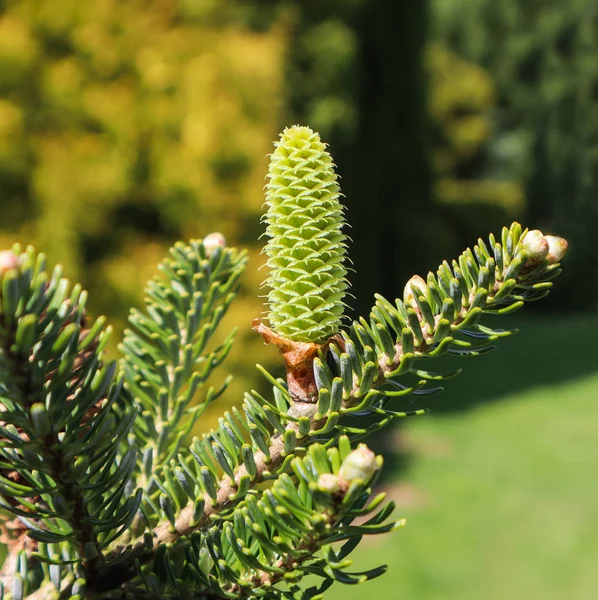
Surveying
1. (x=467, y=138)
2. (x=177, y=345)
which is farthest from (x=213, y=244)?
(x=467, y=138)

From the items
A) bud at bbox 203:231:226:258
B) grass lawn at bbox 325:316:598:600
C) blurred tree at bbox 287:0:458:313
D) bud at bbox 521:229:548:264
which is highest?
blurred tree at bbox 287:0:458:313

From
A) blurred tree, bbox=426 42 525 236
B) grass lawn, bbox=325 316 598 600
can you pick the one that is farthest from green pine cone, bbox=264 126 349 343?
blurred tree, bbox=426 42 525 236

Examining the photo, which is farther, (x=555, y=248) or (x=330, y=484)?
(x=555, y=248)

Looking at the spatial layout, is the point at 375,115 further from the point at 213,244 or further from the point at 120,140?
the point at 213,244

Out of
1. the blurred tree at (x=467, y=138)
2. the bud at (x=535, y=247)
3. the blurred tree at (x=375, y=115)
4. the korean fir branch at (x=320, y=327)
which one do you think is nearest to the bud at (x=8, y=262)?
the korean fir branch at (x=320, y=327)

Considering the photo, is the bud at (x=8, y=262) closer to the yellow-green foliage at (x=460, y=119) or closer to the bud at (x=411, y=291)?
the bud at (x=411, y=291)

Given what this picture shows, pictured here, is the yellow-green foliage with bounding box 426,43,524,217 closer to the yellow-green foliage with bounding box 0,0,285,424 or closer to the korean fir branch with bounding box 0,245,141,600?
the yellow-green foliage with bounding box 0,0,285,424
